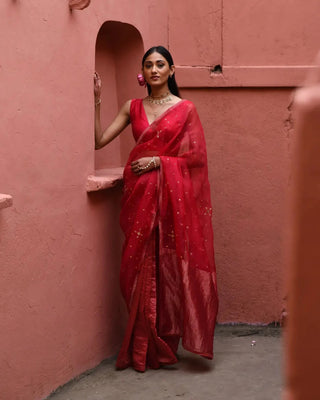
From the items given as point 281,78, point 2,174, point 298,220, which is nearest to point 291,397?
point 298,220

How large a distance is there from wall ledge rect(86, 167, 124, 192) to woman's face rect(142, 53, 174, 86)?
0.53 m

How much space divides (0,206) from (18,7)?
0.87m

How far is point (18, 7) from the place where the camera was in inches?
111

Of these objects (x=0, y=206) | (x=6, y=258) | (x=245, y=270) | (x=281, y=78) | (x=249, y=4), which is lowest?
(x=245, y=270)

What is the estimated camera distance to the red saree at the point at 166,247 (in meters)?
Result: 3.53

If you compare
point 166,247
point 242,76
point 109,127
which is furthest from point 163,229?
point 242,76

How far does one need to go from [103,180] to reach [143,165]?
22 centimetres

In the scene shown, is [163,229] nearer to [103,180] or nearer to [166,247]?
[166,247]

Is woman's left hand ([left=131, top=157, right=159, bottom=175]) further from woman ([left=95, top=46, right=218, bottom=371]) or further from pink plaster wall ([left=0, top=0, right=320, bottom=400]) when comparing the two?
pink plaster wall ([left=0, top=0, right=320, bottom=400])

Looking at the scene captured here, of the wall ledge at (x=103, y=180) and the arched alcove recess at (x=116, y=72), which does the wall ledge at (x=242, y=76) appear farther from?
the wall ledge at (x=103, y=180)

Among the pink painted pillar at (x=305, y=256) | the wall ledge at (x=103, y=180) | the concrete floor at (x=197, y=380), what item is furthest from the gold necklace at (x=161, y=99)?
the pink painted pillar at (x=305, y=256)

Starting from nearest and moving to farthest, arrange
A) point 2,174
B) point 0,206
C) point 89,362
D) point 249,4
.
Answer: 1. point 0,206
2. point 2,174
3. point 89,362
4. point 249,4

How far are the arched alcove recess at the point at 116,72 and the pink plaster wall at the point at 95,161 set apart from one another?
0.5 inches

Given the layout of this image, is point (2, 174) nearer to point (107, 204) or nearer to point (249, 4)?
point (107, 204)
